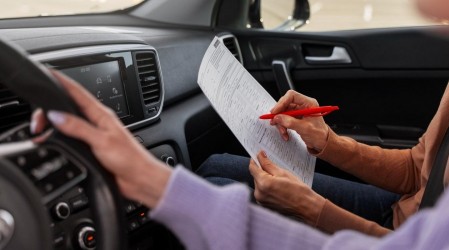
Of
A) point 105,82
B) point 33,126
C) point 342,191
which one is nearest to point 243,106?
point 105,82

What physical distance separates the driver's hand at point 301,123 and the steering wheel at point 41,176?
633 mm

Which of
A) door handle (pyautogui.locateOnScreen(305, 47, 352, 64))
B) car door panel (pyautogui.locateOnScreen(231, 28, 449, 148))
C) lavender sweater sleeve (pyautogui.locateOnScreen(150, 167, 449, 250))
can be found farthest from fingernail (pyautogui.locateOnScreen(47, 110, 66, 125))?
door handle (pyautogui.locateOnScreen(305, 47, 352, 64))

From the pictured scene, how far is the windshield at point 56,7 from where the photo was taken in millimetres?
1584

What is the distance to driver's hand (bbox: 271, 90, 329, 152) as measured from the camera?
127 cm

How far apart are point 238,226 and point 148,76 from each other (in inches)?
30.2

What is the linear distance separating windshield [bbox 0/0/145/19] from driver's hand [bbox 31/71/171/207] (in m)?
1.03

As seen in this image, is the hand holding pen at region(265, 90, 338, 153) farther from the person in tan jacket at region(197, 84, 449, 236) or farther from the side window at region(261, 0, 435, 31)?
the side window at region(261, 0, 435, 31)

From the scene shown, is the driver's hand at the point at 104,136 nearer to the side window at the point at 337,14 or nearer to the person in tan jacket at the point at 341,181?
the person in tan jacket at the point at 341,181

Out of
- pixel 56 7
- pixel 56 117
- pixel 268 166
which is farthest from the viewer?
pixel 56 7

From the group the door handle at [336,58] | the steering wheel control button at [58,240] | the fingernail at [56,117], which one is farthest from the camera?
the door handle at [336,58]

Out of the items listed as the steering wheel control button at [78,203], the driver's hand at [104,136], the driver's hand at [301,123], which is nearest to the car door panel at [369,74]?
the driver's hand at [301,123]

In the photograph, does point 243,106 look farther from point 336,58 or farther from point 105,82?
point 336,58

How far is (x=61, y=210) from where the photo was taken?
1.00 m

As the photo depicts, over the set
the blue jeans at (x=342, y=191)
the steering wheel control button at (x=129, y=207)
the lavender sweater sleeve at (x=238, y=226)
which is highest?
the lavender sweater sleeve at (x=238, y=226)
